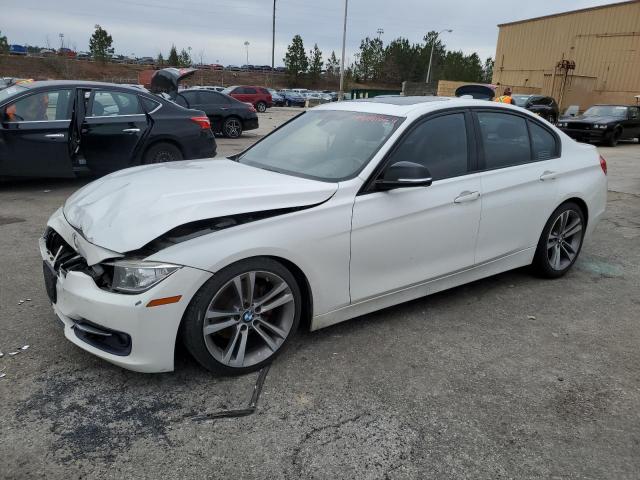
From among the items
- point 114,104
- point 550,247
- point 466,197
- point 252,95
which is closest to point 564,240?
point 550,247

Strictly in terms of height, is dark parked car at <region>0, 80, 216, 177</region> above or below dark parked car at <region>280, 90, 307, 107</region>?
above

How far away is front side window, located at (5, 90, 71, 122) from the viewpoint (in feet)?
22.7

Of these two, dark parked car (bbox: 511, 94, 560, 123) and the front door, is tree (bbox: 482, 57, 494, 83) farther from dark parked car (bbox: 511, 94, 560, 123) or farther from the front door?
the front door

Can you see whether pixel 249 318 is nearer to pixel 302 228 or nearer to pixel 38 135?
pixel 302 228

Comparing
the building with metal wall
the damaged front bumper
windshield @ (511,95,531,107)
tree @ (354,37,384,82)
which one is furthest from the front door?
tree @ (354,37,384,82)

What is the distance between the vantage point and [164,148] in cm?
795

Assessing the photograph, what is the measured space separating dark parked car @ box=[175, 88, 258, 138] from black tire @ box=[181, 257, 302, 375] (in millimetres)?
13464

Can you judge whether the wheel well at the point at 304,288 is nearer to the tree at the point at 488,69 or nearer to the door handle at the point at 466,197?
the door handle at the point at 466,197

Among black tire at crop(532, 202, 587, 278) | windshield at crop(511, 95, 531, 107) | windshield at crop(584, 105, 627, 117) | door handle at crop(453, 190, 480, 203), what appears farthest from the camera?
windshield at crop(511, 95, 531, 107)

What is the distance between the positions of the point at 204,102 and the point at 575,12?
98.4 ft

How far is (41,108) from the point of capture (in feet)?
23.0

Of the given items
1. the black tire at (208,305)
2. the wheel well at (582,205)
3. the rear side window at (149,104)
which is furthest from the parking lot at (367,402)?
the rear side window at (149,104)

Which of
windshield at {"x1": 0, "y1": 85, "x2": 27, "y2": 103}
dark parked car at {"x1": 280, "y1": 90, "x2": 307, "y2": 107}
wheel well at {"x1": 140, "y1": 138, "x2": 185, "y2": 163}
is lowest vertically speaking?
dark parked car at {"x1": 280, "y1": 90, "x2": 307, "y2": 107}

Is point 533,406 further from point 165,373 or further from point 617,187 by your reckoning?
point 617,187
